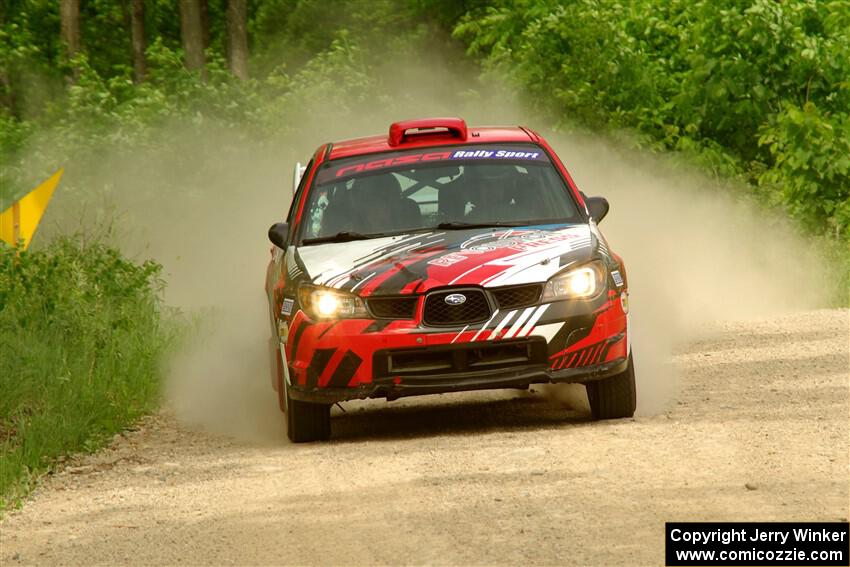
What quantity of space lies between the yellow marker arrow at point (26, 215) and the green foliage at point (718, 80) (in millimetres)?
10000

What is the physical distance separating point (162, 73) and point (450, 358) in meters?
19.2

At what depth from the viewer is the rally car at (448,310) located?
973 cm

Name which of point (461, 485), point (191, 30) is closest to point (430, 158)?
point (461, 485)

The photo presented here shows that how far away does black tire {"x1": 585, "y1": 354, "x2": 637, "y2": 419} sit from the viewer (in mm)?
10250

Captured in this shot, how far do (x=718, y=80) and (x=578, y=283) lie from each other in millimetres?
14979

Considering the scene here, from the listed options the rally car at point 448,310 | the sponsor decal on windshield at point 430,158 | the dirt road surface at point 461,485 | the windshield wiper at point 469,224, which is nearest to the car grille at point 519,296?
the rally car at point 448,310

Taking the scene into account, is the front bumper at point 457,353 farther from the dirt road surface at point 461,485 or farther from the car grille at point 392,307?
the dirt road surface at point 461,485

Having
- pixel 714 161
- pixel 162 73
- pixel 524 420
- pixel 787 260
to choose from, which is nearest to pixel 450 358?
pixel 524 420

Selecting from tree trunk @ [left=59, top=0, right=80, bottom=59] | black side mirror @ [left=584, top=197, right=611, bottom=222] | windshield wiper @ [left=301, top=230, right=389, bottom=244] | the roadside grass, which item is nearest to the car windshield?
windshield wiper @ [left=301, top=230, right=389, bottom=244]

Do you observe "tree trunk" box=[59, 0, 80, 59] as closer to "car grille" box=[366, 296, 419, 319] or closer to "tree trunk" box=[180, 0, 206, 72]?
"tree trunk" box=[180, 0, 206, 72]

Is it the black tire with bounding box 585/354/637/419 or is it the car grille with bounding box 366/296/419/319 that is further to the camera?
the black tire with bounding box 585/354/637/419

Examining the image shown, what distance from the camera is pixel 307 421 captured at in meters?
10.4

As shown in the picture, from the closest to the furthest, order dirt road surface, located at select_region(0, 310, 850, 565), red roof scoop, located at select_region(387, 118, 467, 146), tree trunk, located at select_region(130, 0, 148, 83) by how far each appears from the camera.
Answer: dirt road surface, located at select_region(0, 310, 850, 565) → red roof scoop, located at select_region(387, 118, 467, 146) → tree trunk, located at select_region(130, 0, 148, 83)

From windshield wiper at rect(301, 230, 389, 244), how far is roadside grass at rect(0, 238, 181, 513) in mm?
1934
